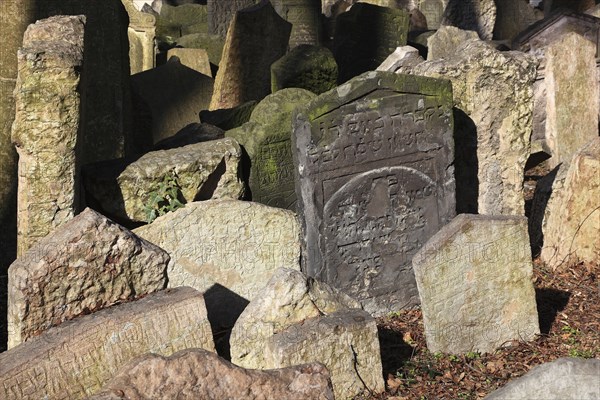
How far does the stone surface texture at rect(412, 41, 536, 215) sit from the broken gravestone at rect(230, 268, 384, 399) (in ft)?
8.84

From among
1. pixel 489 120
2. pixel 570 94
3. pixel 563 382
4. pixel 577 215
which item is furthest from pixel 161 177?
pixel 570 94

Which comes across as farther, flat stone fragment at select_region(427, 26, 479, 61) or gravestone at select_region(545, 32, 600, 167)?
flat stone fragment at select_region(427, 26, 479, 61)

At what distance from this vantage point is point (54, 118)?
6.29 m

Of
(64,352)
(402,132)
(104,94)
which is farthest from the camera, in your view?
(104,94)

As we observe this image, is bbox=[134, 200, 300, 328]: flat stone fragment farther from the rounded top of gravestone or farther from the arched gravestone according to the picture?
the rounded top of gravestone

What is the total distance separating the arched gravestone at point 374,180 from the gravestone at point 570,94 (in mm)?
3123

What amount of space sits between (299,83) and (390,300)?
3148mm

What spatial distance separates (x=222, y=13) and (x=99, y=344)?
472 inches

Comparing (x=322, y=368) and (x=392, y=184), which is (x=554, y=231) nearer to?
(x=392, y=184)

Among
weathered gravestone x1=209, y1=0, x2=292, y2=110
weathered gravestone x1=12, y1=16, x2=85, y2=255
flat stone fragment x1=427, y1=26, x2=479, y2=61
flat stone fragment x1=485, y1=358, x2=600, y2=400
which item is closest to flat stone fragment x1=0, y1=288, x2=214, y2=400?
weathered gravestone x1=12, y1=16, x2=85, y2=255

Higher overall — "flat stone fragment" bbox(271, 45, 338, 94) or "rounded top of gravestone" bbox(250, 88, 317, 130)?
"flat stone fragment" bbox(271, 45, 338, 94)

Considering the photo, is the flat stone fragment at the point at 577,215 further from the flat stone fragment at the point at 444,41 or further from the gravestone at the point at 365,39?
the gravestone at the point at 365,39

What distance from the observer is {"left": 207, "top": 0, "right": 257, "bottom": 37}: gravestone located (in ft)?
53.3

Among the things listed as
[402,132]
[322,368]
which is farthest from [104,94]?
[322,368]
